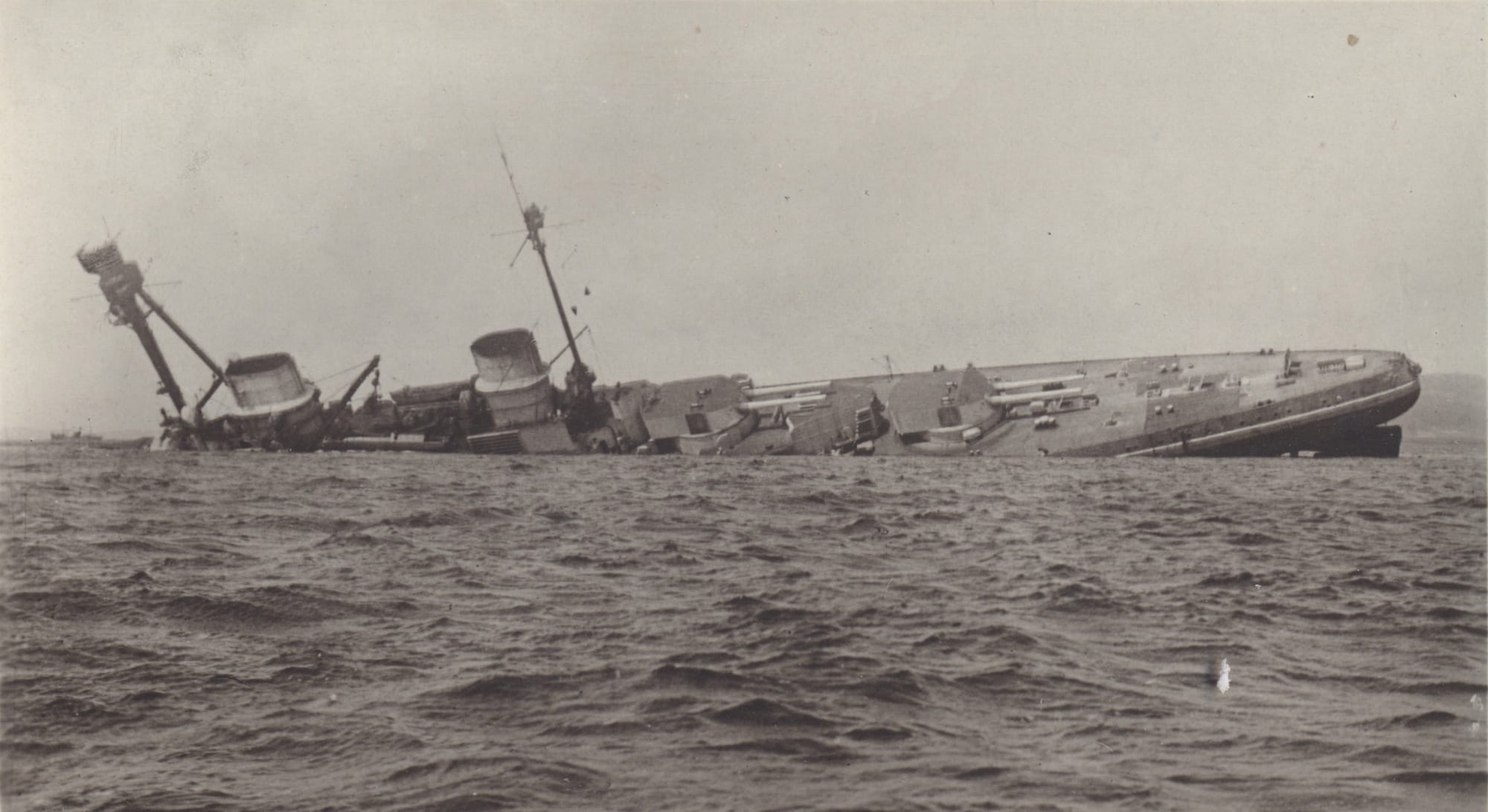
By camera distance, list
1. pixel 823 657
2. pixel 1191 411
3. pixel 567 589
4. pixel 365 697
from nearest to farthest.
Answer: pixel 365 697, pixel 823 657, pixel 567 589, pixel 1191 411

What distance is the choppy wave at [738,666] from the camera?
704 cm

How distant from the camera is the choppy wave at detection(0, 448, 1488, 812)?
704 centimetres

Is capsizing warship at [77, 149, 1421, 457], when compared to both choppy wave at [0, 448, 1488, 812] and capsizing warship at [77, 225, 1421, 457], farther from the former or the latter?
choppy wave at [0, 448, 1488, 812]

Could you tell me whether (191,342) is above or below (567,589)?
above

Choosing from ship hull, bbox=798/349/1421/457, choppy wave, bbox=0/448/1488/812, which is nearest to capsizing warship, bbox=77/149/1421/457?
ship hull, bbox=798/349/1421/457

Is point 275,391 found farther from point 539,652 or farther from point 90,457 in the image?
point 539,652

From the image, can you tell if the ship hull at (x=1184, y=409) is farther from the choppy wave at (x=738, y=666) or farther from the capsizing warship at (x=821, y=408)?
the choppy wave at (x=738, y=666)

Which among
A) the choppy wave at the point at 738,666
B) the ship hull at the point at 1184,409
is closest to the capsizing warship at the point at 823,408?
the ship hull at the point at 1184,409

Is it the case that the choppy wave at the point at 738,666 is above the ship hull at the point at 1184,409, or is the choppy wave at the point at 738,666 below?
above

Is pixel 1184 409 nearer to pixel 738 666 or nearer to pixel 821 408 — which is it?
pixel 821 408

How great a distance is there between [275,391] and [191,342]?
6.82 metres

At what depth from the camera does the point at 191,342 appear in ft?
208

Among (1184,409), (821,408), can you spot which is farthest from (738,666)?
(821,408)

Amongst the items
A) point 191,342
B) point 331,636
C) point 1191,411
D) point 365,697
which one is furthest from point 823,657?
point 191,342
